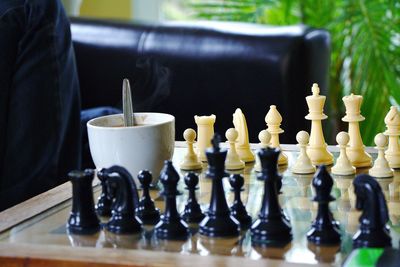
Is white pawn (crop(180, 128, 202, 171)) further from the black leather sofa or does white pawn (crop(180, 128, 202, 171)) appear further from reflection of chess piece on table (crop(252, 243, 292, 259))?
the black leather sofa

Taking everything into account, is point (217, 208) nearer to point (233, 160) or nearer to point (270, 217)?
point (270, 217)

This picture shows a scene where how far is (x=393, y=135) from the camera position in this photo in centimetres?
129

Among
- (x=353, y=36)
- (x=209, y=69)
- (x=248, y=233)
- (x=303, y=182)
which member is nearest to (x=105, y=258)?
(x=248, y=233)

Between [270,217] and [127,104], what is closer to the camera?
[270,217]

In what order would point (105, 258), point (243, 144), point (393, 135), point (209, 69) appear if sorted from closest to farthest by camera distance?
point (105, 258) → point (393, 135) → point (243, 144) → point (209, 69)

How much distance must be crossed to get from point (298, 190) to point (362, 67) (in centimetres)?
163

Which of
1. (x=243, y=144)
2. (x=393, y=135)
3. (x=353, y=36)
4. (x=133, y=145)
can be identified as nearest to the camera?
(x=133, y=145)

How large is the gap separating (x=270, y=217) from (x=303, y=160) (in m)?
0.33

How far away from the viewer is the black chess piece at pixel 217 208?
0.99 meters

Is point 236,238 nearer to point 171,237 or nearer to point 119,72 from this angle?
point 171,237

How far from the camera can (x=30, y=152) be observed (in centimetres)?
163

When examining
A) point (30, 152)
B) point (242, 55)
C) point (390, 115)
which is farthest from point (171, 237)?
point (242, 55)

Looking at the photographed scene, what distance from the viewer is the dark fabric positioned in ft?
5.33

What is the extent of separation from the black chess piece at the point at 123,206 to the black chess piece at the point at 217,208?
83 mm
